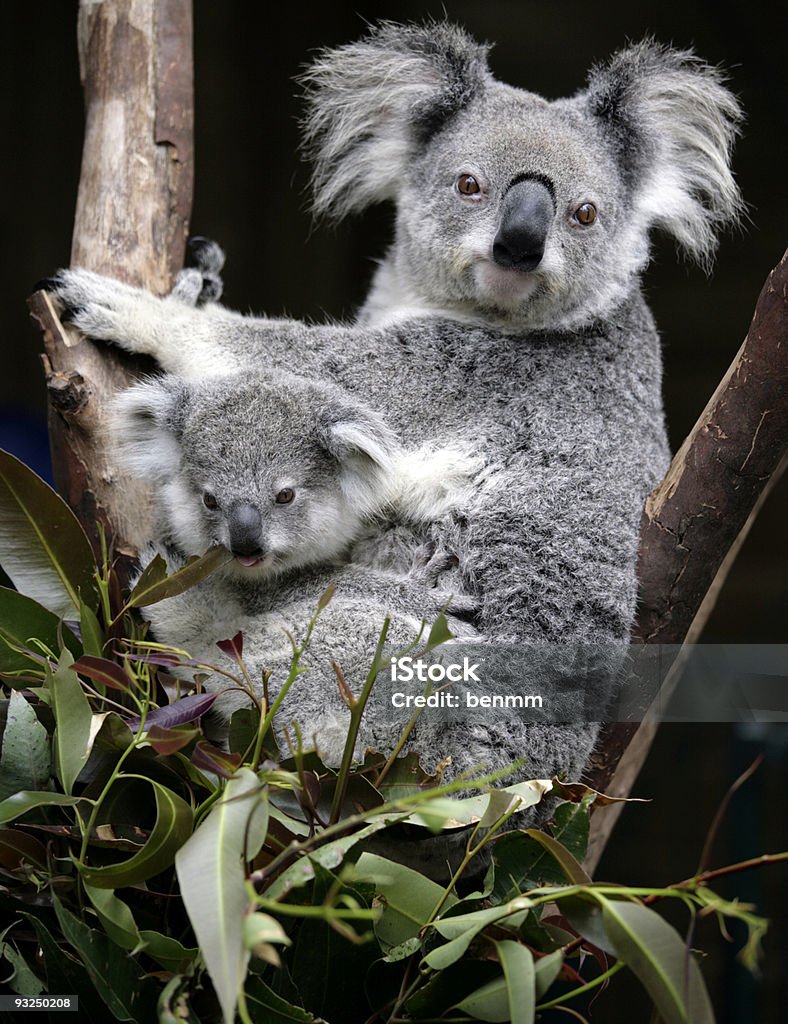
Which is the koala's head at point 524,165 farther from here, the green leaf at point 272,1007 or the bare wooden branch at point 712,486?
the green leaf at point 272,1007

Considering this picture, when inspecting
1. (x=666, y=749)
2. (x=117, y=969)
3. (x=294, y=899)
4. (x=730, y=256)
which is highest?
(x=730, y=256)

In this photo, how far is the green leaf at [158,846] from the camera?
1.34 meters

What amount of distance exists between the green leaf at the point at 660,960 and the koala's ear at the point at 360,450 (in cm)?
92

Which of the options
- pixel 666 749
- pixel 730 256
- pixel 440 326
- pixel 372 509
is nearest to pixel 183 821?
pixel 372 509

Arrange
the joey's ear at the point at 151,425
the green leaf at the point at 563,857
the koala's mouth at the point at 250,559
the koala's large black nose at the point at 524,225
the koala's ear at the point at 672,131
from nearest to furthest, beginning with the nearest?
the green leaf at the point at 563,857 < the koala's mouth at the point at 250,559 < the joey's ear at the point at 151,425 < the koala's large black nose at the point at 524,225 < the koala's ear at the point at 672,131

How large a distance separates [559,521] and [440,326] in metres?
0.56

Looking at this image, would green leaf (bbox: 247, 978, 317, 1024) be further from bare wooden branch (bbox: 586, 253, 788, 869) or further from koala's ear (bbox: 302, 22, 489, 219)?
koala's ear (bbox: 302, 22, 489, 219)

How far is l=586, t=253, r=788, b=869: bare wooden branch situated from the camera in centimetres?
181

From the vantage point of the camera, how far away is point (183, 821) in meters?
1.36

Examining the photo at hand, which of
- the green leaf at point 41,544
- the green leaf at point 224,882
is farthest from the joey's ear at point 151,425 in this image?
the green leaf at point 224,882

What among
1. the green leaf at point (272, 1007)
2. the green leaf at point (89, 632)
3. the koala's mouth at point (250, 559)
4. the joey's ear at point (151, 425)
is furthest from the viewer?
the joey's ear at point (151, 425)

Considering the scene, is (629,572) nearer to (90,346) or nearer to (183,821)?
(183,821)

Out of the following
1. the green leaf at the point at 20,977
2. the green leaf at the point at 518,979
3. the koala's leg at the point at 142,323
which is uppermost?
the koala's leg at the point at 142,323

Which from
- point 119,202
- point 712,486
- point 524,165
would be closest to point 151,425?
point 119,202
